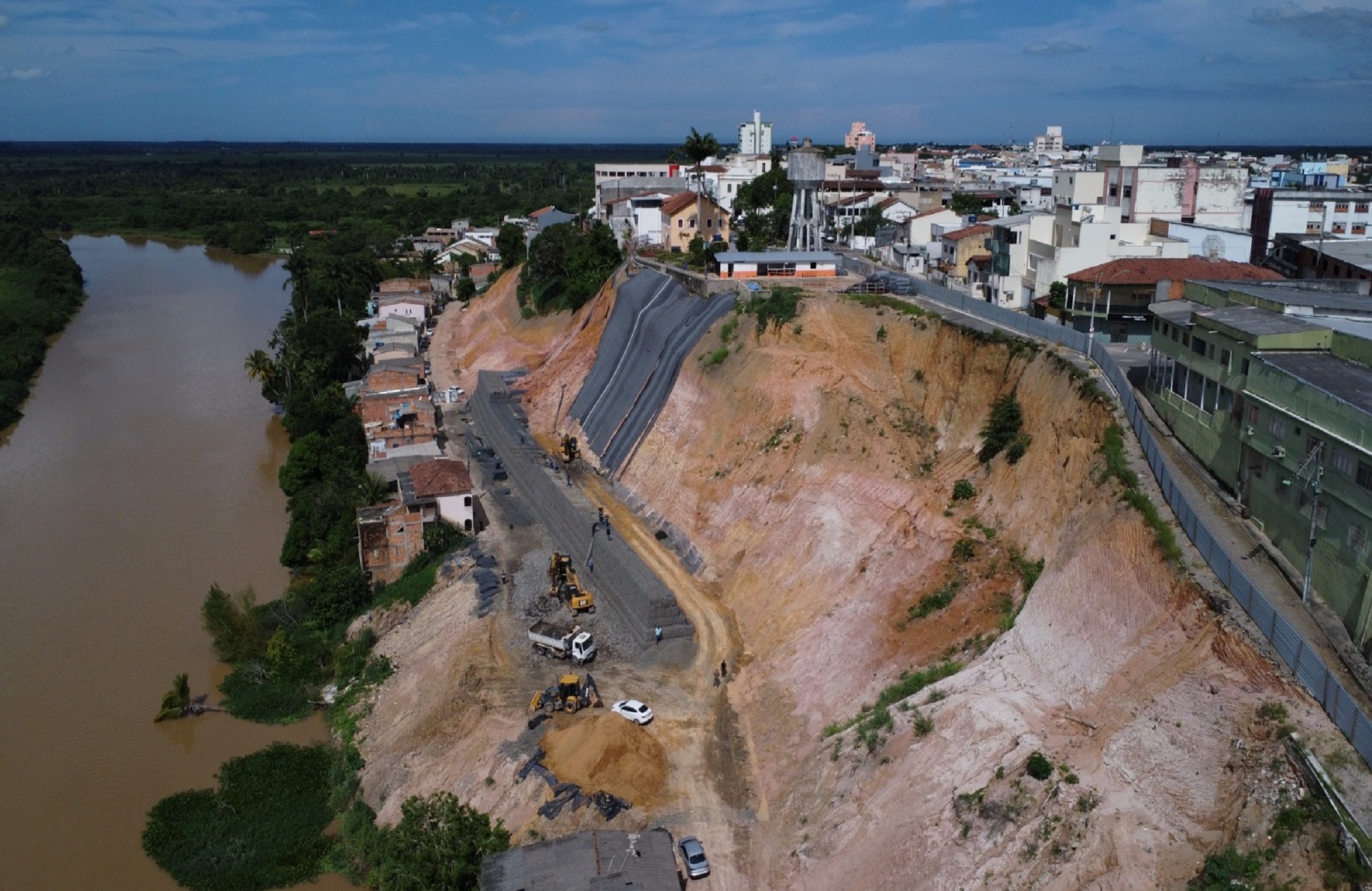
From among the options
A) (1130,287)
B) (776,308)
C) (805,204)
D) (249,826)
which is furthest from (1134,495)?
(805,204)

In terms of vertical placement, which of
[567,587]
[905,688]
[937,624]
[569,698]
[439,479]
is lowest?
[569,698]

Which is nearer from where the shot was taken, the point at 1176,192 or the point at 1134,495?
the point at 1134,495

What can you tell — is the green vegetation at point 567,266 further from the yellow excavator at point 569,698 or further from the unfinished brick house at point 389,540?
the yellow excavator at point 569,698

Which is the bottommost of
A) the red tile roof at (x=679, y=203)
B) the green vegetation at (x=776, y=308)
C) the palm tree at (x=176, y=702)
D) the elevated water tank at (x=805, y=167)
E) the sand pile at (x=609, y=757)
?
the palm tree at (x=176, y=702)

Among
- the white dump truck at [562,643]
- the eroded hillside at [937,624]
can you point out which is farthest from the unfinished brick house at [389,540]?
the eroded hillside at [937,624]

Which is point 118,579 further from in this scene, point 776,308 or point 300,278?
point 300,278

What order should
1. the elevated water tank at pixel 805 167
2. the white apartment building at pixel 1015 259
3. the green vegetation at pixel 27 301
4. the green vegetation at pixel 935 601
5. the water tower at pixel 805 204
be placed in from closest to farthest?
the green vegetation at pixel 935 601
the white apartment building at pixel 1015 259
the elevated water tank at pixel 805 167
the water tower at pixel 805 204
the green vegetation at pixel 27 301
